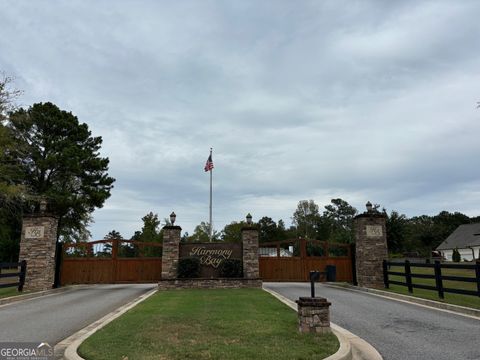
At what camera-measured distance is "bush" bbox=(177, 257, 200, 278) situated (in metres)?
18.5

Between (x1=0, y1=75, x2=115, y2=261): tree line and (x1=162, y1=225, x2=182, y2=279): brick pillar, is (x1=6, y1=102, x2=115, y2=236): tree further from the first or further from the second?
(x1=162, y1=225, x2=182, y2=279): brick pillar

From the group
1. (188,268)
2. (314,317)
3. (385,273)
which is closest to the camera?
(314,317)

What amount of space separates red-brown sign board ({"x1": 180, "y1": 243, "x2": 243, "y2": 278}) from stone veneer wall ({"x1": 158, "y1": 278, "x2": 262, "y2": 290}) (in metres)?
1.34

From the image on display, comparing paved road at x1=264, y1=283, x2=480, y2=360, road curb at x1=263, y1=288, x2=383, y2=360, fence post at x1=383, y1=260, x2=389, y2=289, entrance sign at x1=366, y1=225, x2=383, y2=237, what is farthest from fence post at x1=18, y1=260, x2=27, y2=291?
fence post at x1=383, y1=260, x2=389, y2=289

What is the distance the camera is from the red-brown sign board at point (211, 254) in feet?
63.5

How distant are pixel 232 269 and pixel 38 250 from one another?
8.94 meters

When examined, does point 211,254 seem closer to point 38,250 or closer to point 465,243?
point 38,250

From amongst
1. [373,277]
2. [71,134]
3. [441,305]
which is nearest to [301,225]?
[71,134]

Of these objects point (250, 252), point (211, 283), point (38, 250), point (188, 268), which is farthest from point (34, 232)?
point (250, 252)

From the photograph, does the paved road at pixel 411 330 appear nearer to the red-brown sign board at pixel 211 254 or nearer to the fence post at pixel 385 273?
the fence post at pixel 385 273

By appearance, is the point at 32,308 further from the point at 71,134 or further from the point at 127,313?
the point at 71,134

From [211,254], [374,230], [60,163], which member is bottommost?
[211,254]

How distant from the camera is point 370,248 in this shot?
59.2 ft

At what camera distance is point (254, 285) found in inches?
701
